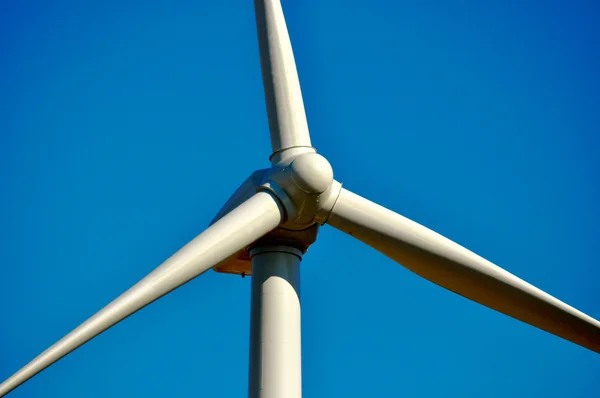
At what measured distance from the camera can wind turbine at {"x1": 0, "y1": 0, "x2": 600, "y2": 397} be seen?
11.3m

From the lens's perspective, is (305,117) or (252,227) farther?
(305,117)

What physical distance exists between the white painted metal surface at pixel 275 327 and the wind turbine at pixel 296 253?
0.04 feet

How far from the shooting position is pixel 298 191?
11695 mm

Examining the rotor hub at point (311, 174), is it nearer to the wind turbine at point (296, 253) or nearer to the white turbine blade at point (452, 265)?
the wind turbine at point (296, 253)

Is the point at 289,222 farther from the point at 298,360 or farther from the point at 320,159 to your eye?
the point at 298,360

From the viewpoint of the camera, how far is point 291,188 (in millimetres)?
11742

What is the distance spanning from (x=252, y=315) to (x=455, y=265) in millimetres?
2879

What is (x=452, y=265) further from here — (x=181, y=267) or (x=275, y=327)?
(x=181, y=267)

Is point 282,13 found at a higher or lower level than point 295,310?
higher

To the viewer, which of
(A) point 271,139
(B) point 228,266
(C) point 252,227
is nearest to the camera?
(C) point 252,227

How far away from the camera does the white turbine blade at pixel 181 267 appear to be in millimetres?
9820

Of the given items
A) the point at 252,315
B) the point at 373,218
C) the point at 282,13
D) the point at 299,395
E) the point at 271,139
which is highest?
the point at 282,13

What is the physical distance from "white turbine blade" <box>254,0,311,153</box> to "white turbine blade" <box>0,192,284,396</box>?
3.93ft

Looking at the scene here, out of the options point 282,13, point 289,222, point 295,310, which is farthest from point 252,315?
point 282,13
